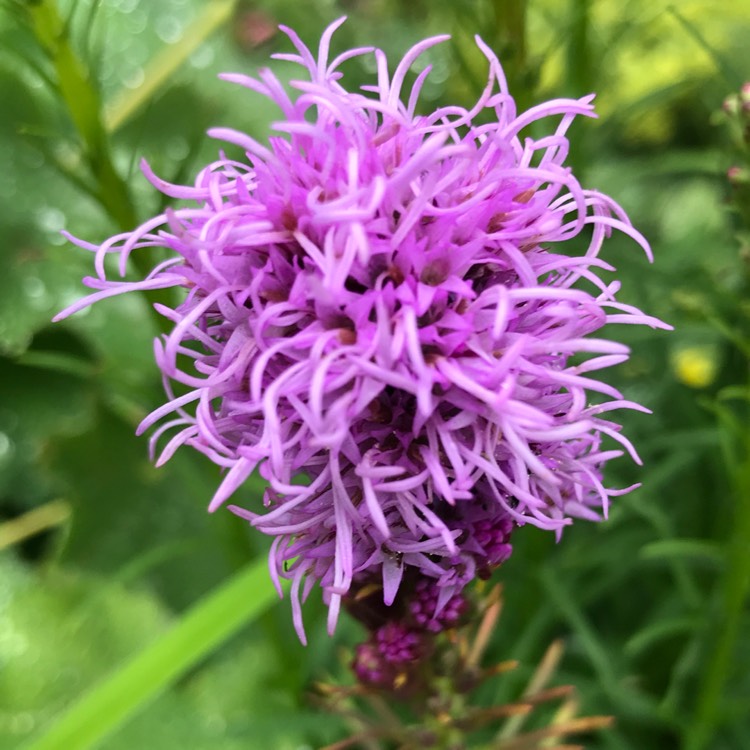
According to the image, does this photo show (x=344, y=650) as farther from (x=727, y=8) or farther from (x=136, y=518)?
(x=727, y=8)

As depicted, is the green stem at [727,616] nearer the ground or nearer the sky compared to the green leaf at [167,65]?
nearer the ground

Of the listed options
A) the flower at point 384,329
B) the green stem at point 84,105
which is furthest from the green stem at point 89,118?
the flower at point 384,329

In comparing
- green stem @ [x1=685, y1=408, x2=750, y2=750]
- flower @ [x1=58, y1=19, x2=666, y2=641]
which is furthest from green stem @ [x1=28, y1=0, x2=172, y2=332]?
green stem @ [x1=685, y1=408, x2=750, y2=750]

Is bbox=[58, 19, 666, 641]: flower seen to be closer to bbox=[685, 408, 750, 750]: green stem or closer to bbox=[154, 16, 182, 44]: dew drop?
bbox=[685, 408, 750, 750]: green stem

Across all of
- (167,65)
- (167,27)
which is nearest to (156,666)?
(167,65)

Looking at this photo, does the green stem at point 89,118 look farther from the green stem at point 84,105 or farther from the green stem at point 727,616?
the green stem at point 727,616

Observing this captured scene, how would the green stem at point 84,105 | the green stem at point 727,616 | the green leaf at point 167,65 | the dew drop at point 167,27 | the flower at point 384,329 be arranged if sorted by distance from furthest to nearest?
1. the dew drop at point 167,27
2. the green leaf at point 167,65
3. the green stem at point 727,616
4. the green stem at point 84,105
5. the flower at point 384,329

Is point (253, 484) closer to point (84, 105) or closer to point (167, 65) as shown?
point (84, 105)
